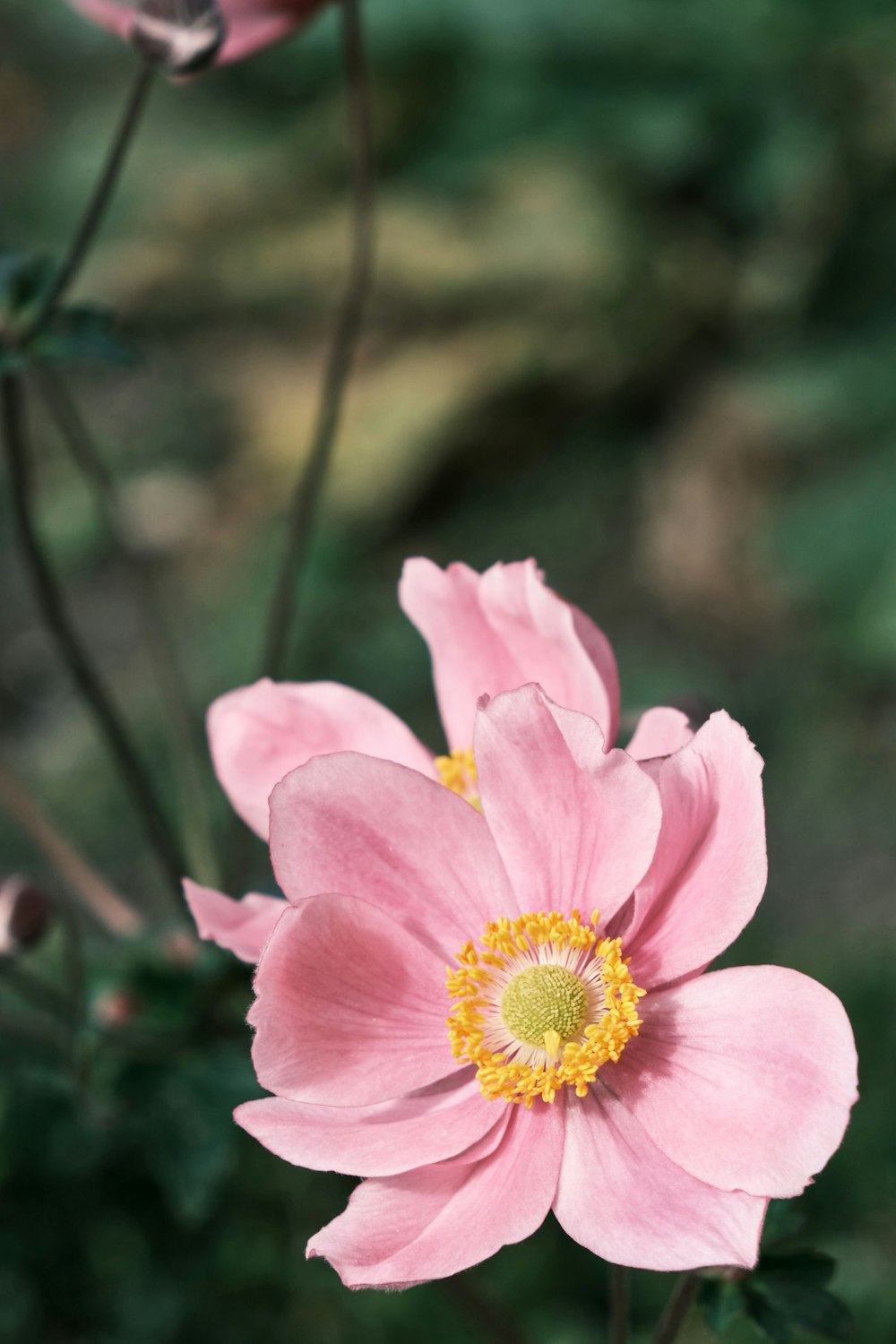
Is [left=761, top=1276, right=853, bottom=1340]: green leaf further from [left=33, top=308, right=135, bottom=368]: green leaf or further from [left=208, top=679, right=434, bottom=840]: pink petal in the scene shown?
[left=33, top=308, right=135, bottom=368]: green leaf

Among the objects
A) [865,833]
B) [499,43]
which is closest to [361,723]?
[865,833]

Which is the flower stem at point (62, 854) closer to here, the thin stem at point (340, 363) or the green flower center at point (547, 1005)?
the thin stem at point (340, 363)

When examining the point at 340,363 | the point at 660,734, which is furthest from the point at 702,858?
the point at 340,363

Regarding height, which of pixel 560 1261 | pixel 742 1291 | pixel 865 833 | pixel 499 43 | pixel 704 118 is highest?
pixel 742 1291

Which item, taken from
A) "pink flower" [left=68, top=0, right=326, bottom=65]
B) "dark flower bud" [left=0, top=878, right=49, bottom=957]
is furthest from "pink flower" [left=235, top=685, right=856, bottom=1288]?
"pink flower" [left=68, top=0, right=326, bottom=65]

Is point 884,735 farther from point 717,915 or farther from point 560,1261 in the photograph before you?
point 717,915

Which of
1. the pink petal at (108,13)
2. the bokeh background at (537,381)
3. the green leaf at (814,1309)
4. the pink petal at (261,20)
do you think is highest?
the pink petal at (108,13)

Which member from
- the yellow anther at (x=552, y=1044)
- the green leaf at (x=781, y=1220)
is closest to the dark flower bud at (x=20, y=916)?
the yellow anther at (x=552, y=1044)
